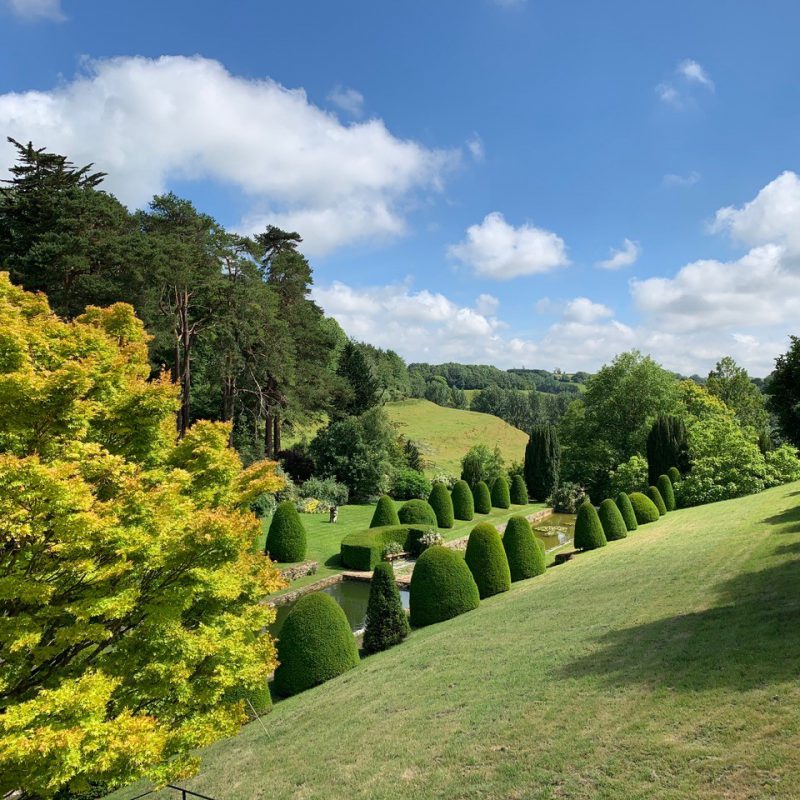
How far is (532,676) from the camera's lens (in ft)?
27.9

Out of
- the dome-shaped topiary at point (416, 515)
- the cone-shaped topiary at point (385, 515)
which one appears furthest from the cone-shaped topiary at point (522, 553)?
the dome-shaped topiary at point (416, 515)

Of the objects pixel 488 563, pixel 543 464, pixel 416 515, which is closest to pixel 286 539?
pixel 416 515

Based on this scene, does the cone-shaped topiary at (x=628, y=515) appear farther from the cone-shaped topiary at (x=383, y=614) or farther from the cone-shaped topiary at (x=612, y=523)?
the cone-shaped topiary at (x=383, y=614)

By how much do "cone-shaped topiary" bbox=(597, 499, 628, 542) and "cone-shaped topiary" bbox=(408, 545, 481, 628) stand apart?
34.1 ft

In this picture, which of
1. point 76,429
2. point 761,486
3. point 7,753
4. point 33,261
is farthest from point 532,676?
point 761,486

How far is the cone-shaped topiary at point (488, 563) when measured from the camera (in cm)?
1667

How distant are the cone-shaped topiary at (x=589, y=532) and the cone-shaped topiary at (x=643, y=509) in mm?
6314

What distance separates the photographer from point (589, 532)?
21750 mm

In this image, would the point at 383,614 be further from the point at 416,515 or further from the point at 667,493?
the point at 667,493

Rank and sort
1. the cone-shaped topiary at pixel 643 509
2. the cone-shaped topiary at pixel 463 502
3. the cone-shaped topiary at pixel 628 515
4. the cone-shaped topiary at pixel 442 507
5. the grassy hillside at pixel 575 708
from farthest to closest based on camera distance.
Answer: the cone-shaped topiary at pixel 463 502 < the cone-shaped topiary at pixel 442 507 < the cone-shaped topiary at pixel 643 509 < the cone-shaped topiary at pixel 628 515 < the grassy hillside at pixel 575 708

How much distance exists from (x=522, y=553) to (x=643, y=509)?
1187 cm

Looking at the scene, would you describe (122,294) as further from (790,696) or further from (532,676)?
(790,696)

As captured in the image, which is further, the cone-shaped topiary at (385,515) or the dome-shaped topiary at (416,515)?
the dome-shaped topiary at (416,515)

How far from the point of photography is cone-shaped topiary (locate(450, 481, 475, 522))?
114ft
